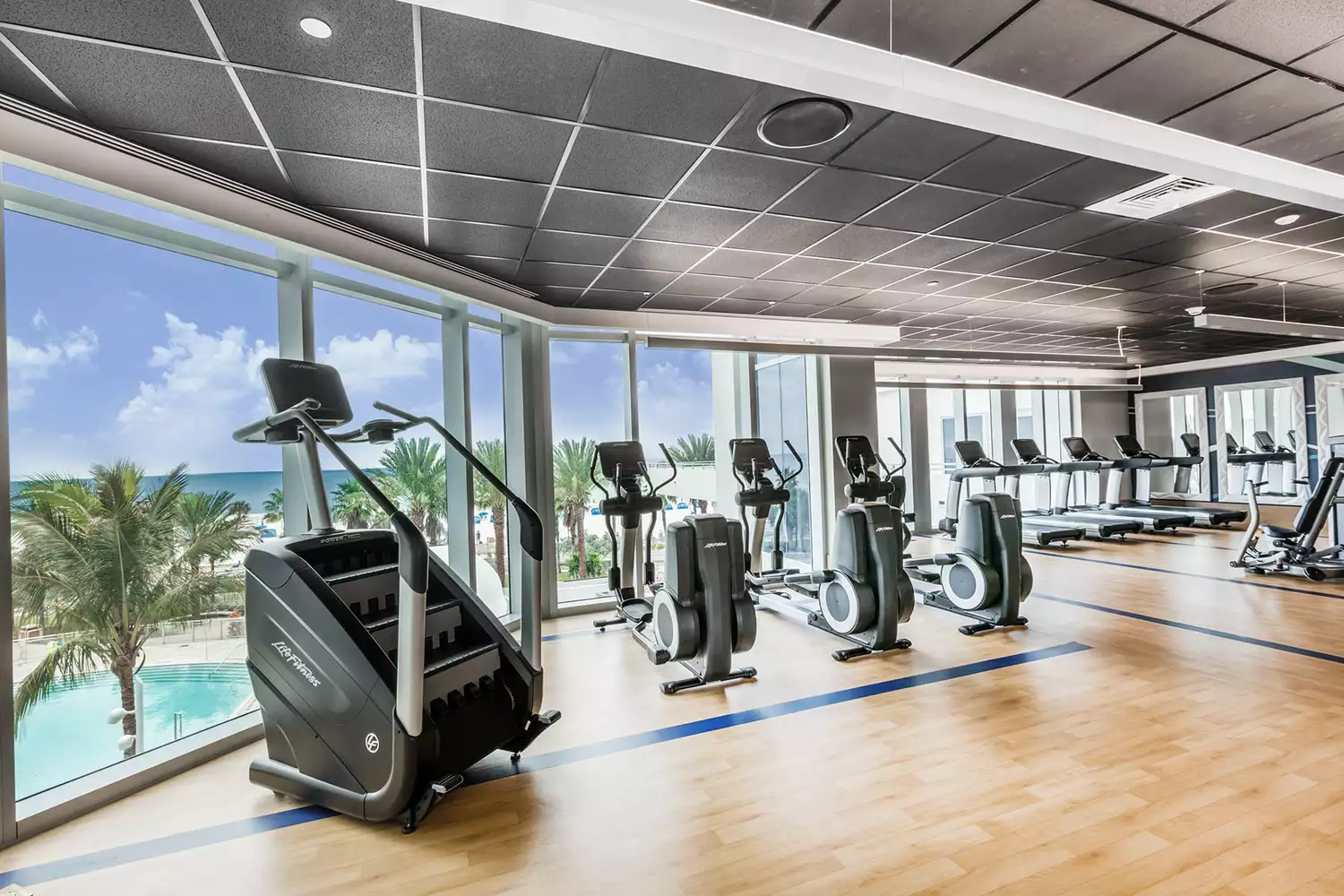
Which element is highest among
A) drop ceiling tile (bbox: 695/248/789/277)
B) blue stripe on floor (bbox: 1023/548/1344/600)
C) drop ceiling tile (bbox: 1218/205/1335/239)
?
drop ceiling tile (bbox: 695/248/789/277)

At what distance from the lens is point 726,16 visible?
2.04m

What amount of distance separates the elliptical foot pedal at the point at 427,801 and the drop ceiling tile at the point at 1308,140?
179 inches

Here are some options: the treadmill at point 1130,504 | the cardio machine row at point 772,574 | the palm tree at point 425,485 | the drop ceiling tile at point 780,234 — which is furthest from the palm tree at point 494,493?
the treadmill at point 1130,504

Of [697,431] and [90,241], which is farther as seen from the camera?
[697,431]

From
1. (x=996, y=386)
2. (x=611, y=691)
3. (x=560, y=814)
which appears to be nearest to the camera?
(x=560, y=814)

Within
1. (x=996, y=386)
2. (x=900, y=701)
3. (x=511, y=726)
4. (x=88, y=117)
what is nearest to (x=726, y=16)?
(x=88, y=117)

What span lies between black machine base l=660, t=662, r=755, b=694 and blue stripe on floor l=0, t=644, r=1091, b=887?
0.34 ft

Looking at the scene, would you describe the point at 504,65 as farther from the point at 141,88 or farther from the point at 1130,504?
the point at 1130,504

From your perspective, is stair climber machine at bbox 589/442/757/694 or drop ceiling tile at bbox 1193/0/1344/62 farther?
stair climber machine at bbox 589/442/757/694

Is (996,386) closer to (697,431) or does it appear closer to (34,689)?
(697,431)

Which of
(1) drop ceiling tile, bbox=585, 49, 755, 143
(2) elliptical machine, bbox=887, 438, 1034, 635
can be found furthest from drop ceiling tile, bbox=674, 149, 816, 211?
(2) elliptical machine, bbox=887, 438, 1034, 635

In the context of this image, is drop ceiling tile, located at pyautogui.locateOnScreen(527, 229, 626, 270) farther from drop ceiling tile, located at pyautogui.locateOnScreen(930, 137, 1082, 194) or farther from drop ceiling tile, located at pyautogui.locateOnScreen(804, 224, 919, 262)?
drop ceiling tile, located at pyautogui.locateOnScreen(930, 137, 1082, 194)

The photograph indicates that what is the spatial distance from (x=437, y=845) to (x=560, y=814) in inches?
17.3

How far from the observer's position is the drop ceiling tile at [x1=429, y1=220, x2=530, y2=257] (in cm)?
398
